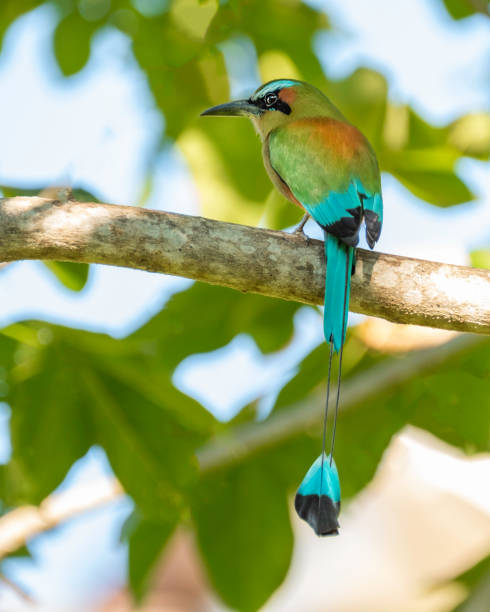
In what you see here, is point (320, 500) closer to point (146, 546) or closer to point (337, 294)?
point (337, 294)

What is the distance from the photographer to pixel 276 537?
371cm

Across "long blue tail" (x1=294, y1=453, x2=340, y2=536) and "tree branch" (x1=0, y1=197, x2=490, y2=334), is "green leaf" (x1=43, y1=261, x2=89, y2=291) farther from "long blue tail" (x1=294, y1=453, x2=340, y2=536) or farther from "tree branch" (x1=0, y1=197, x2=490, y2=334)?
"long blue tail" (x1=294, y1=453, x2=340, y2=536)

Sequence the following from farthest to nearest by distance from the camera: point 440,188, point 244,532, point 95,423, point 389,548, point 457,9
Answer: point 389,548 < point 457,9 < point 440,188 < point 244,532 < point 95,423

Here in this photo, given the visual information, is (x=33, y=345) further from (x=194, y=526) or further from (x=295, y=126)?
(x=295, y=126)

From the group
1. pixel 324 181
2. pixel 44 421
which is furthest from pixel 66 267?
pixel 324 181

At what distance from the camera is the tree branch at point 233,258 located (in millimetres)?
2740

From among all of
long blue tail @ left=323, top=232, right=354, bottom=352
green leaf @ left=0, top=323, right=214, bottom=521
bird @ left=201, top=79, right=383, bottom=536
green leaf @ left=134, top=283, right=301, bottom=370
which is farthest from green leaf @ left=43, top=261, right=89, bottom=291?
long blue tail @ left=323, top=232, right=354, bottom=352

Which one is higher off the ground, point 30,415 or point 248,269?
point 248,269

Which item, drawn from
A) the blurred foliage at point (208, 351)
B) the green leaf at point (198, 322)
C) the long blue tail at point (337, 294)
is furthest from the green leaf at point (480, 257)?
the green leaf at point (198, 322)

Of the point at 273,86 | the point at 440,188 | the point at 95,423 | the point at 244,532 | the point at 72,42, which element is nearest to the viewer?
the point at 95,423

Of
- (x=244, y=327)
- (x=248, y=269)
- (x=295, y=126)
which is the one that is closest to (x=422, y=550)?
(x=244, y=327)

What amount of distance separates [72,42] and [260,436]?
2.00m

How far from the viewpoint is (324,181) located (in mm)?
3326

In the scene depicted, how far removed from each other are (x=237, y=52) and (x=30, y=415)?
1.84 meters
